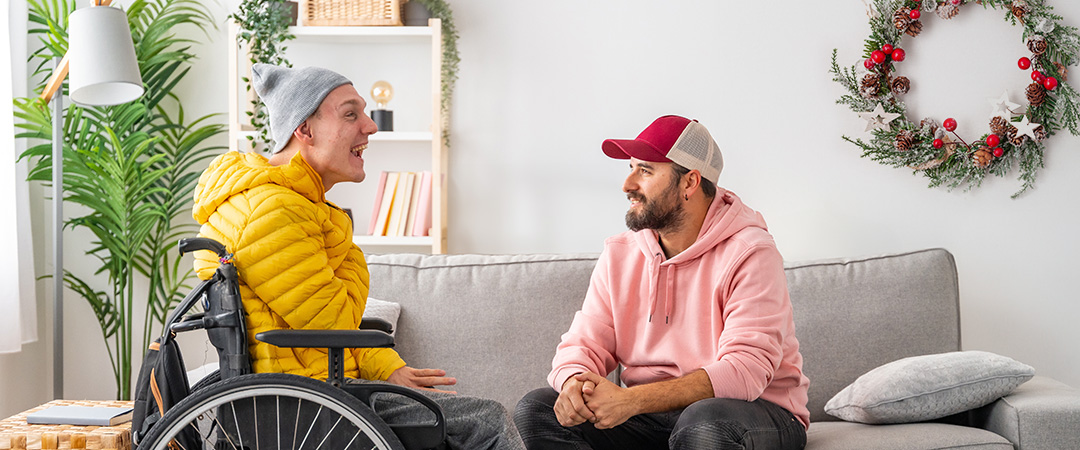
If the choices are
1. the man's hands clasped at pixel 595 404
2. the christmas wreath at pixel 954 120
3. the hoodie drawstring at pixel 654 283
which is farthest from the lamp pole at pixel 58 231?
the christmas wreath at pixel 954 120

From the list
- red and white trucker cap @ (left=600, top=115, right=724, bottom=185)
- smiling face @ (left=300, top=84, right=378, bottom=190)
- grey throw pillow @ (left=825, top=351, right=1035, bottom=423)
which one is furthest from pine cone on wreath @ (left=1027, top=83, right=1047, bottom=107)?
smiling face @ (left=300, top=84, right=378, bottom=190)

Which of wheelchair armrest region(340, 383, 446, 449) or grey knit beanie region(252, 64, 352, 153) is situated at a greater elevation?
grey knit beanie region(252, 64, 352, 153)

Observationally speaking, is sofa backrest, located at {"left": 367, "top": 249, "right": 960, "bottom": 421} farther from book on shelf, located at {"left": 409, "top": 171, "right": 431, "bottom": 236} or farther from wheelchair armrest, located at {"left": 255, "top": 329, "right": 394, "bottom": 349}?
wheelchair armrest, located at {"left": 255, "top": 329, "right": 394, "bottom": 349}

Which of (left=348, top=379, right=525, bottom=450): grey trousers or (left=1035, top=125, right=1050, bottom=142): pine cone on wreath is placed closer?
(left=348, top=379, right=525, bottom=450): grey trousers

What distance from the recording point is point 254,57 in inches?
111

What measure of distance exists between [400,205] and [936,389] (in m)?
1.71

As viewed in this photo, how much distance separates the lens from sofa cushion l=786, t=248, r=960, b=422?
2320mm

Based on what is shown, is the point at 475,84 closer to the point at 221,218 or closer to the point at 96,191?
the point at 96,191

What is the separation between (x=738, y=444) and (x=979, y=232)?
5.50 ft

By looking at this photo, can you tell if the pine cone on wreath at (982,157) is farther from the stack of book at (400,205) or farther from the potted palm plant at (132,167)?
the potted palm plant at (132,167)

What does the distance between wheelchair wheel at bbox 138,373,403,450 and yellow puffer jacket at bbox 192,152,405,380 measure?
10 centimetres

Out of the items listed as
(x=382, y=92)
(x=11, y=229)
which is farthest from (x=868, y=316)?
(x=11, y=229)

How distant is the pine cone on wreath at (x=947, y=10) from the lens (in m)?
2.78

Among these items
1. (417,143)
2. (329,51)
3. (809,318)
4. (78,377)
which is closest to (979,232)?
(809,318)
